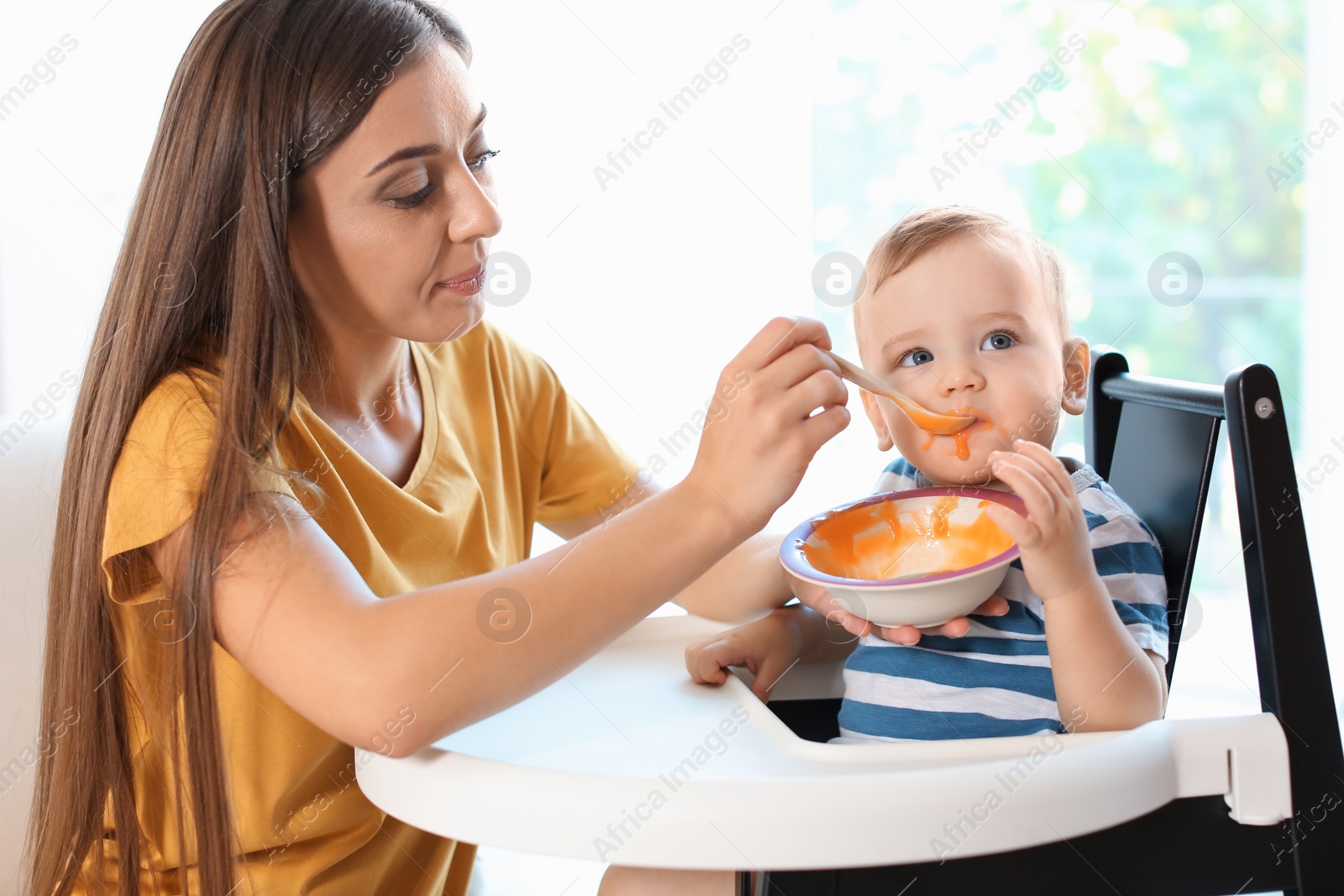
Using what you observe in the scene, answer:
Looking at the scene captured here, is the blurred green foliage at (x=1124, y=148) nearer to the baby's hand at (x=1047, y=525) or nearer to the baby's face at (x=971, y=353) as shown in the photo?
the baby's face at (x=971, y=353)

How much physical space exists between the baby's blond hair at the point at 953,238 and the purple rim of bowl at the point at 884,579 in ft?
0.65

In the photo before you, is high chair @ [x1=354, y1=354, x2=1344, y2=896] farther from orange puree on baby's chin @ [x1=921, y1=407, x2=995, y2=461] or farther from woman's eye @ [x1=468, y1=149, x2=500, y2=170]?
woman's eye @ [x1=468, y1=149, x2=500, y2=170]

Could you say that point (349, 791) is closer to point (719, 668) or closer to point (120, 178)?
point (719, 668)

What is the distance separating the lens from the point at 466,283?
1102 millimetres

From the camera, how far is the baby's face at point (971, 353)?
1.04 m

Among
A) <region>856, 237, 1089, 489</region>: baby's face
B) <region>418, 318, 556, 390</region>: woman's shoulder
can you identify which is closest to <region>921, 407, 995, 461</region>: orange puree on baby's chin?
<region>856, 237, 1089, 489</region>: baby's face

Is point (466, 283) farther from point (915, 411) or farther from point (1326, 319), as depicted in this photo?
point (1326, 319)

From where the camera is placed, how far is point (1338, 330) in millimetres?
2596

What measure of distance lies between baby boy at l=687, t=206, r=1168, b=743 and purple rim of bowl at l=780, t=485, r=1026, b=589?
0.11ft

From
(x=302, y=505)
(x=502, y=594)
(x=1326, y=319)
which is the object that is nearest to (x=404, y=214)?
(x=302, y=505)

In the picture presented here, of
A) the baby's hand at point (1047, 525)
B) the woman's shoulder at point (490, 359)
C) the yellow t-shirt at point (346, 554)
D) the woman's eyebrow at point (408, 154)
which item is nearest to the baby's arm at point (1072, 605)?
the baby's hand at point (1047, 525)

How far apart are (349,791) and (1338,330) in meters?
2.47

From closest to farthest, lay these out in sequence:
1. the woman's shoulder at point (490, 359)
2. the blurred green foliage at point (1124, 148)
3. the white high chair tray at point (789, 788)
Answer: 1. the white high chair tray at point (789, 788)
2. the woman's shoulder at point (490, 359)
3. the blurred green foliage at point (1124, 148)

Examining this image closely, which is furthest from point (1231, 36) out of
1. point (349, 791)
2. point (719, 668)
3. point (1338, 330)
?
point (349, 791)
